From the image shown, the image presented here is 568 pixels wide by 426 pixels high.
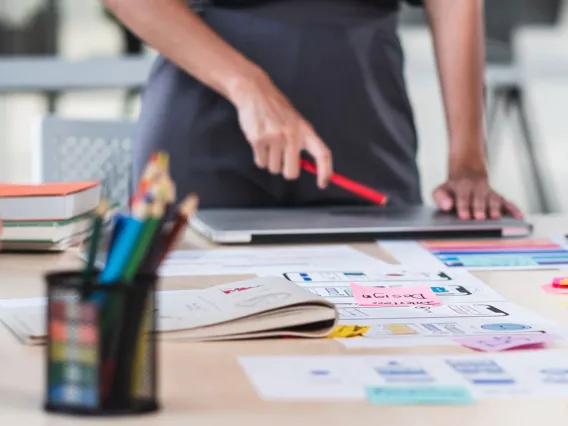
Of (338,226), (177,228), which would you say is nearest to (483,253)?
(338,226)

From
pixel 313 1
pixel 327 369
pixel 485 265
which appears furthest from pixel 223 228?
pixel 327 369

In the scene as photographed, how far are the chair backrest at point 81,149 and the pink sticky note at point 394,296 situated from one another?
1.14 metres

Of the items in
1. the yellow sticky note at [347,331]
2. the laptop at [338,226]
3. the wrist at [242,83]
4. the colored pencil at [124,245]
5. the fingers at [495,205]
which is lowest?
the yellow sticky note at [347,331]

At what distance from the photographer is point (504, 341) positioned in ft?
2.85

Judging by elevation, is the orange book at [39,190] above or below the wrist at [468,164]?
below

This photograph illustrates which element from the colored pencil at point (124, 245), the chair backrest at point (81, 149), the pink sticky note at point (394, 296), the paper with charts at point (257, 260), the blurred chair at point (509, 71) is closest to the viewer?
the colored pencil at point (124, 245)

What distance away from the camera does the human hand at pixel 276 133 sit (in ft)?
4.69

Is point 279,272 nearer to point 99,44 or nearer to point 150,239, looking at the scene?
point 150,239

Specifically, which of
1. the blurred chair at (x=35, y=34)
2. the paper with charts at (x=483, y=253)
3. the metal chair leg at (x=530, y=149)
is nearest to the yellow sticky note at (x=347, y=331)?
→ the paper with charts at (x=483, y=253)

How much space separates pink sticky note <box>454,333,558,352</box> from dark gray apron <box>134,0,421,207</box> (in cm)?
89

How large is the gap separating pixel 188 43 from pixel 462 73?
532 millimetres

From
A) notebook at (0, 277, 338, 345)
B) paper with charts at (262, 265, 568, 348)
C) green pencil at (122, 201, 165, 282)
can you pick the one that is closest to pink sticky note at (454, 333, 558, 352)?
paper with charts at (262, 265, 568, 348)

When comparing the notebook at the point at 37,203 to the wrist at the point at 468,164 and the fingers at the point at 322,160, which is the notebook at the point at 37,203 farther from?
the wrist at the point at 468,164

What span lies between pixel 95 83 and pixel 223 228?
2.48 m
